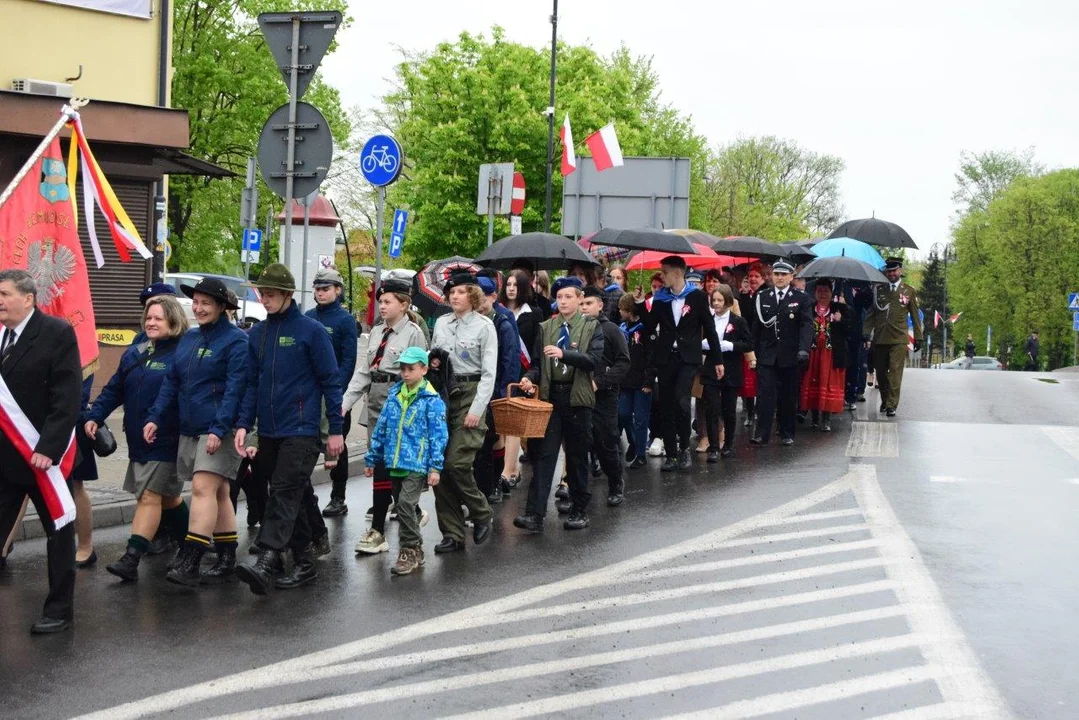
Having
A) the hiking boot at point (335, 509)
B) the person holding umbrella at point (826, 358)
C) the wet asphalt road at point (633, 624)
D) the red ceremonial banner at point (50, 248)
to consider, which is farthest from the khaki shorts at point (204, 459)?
the person holding umbrella at point (826, 358)

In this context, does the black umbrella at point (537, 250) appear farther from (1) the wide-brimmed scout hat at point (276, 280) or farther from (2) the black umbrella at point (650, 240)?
(1) the wide-brimmed scout hat at point (276, 280)

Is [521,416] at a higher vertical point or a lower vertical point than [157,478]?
higher

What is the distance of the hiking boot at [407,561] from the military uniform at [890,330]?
11297 mm

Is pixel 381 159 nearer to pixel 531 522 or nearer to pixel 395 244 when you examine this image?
pixel 531 522

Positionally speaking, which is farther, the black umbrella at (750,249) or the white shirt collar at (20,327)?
the black umbrella at (750,249)

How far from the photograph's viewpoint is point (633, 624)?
24.6 ft

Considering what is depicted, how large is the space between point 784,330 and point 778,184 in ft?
217

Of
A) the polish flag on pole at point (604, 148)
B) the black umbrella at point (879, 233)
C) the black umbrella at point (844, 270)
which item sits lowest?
the black umbrella at point (844, 270)

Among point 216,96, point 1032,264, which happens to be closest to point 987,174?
point 1032,264

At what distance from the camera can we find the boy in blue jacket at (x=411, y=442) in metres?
8.88

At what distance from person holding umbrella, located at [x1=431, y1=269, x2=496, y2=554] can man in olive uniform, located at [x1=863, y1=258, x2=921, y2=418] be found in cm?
1008

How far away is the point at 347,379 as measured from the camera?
419 inches

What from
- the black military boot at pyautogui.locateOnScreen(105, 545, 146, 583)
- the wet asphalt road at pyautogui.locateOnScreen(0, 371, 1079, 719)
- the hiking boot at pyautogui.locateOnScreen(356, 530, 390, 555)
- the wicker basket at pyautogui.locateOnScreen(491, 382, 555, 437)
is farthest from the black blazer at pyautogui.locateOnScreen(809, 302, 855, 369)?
the black military boot at pyautogui.locateOnScreen(105, 545, 146, 583)

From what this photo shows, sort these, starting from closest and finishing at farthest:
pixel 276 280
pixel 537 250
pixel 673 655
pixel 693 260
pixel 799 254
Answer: pixel 673 655
pixel 276 280
pixel 537 250
pixel 693 260
pixel 799 254
